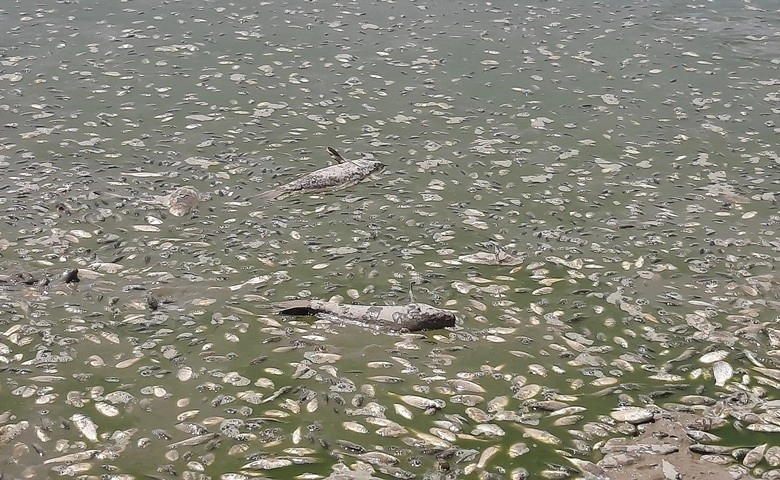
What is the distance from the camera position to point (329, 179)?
A: 11.9 metres

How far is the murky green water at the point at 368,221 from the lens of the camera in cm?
753

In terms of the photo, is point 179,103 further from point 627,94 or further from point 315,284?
point 627,94

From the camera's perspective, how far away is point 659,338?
8.73m

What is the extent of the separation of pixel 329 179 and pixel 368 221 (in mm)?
1244

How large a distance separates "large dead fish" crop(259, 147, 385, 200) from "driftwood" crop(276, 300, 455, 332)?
3026mm

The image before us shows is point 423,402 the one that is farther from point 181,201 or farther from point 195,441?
point 181,201

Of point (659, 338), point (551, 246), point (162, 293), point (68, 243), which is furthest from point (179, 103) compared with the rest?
point (659, 338)

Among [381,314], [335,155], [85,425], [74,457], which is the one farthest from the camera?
[335,155]

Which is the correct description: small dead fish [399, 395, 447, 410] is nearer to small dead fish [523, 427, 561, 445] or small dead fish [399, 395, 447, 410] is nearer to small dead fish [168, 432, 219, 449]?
small dead fish [523, 427, 561, 445]

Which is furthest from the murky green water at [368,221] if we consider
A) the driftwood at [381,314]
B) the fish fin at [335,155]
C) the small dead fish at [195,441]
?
the fish fin at [335,155]

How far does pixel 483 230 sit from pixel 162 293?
4.18 metres

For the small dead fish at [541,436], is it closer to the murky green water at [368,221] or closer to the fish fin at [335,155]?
the murky green water at [368,221]

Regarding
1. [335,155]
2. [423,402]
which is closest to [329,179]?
[335,155]

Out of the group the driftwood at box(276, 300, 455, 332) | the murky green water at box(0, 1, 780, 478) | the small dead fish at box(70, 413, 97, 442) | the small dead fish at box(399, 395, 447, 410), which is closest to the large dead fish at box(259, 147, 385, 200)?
the murky green water at box(0, 1, 780, 478)
